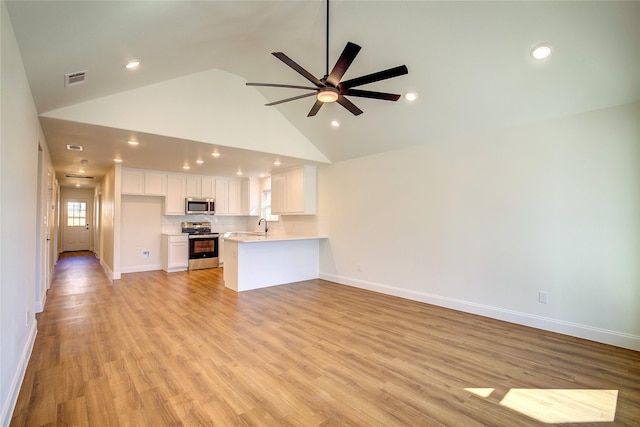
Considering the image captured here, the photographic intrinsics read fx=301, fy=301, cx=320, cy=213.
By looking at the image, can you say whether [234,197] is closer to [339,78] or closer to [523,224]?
[339,78]

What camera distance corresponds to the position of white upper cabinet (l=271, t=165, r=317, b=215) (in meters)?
6.36

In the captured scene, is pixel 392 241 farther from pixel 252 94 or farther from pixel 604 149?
pixel 252 94

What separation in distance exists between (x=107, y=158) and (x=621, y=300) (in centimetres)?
776

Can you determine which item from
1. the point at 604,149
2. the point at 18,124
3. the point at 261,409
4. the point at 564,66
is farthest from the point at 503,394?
the point at 18,124

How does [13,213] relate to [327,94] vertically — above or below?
below

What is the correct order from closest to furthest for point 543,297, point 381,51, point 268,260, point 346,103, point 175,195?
point 346,103 → point 381,51 → point 543,297 → point 268,260 → point 175,195

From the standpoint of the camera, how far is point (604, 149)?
10.4ft

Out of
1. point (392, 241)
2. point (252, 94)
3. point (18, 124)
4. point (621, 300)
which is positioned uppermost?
point (252, 94)

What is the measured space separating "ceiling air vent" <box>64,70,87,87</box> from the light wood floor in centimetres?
254

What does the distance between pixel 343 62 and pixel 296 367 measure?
8.50 ft

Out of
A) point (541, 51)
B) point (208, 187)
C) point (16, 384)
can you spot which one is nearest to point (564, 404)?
point (541, 51)

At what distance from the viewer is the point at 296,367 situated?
2641 mm

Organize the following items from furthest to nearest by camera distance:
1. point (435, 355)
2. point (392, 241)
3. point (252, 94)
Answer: point (392, 241)
point (252, 94)
point (435, 355)

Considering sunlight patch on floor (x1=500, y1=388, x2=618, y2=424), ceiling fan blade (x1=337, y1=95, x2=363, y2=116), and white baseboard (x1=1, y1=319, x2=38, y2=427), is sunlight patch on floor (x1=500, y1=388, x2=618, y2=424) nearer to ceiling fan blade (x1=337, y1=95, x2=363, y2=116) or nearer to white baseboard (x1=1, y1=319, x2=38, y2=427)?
ceiling fan blade (x1=337, y1=95, x2=363, y2=116)
